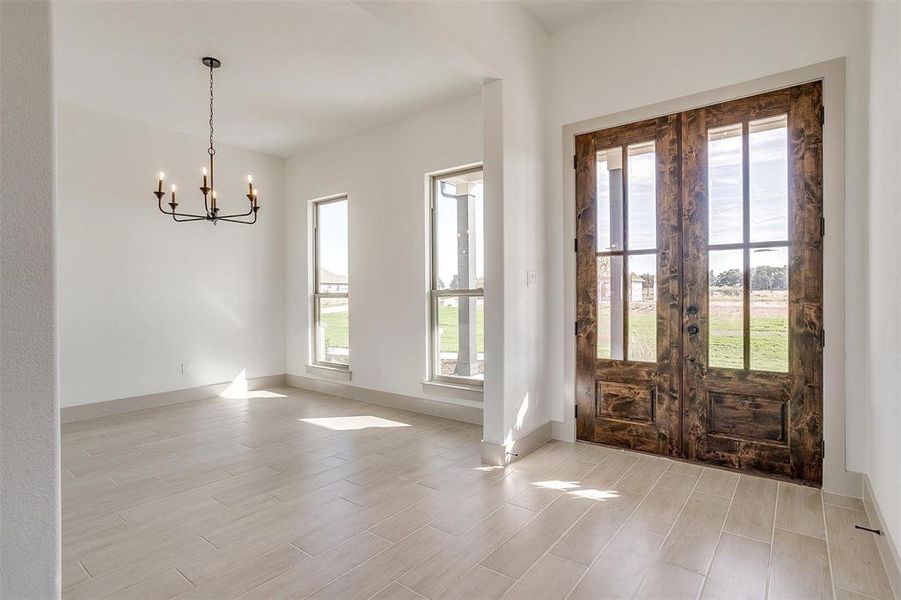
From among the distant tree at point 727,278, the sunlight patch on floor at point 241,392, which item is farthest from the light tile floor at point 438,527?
the sunlight patch on floor at point 241,392

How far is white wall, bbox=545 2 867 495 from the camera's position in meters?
2.60

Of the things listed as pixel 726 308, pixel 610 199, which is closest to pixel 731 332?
pixel 726 308

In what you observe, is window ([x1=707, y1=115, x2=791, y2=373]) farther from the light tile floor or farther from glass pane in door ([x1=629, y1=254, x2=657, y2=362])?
the light tile floor

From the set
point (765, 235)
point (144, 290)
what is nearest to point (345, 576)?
point (765, 235)

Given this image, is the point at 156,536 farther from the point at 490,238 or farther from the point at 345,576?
the point at 490,238

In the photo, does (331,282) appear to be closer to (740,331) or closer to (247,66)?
(247,66)

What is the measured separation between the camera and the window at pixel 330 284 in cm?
589

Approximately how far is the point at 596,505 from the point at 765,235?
199 cm

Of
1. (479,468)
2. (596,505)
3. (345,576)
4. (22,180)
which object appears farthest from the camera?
(479,468)

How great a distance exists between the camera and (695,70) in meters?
3.12

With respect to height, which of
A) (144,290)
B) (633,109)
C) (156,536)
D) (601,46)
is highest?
(601,46)

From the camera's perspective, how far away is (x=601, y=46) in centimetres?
352

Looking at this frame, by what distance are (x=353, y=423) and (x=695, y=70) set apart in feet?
13.3

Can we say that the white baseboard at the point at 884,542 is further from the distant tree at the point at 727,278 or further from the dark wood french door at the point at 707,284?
the distant tree at the point at 727,278
